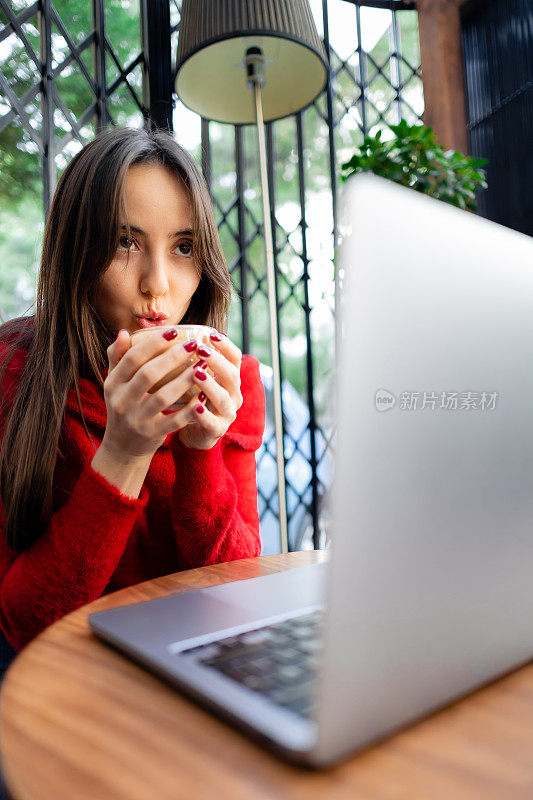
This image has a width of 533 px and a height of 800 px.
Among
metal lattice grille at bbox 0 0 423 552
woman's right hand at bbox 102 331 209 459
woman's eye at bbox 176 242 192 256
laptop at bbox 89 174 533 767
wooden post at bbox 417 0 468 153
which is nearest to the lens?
laptop at bbox 89 174 533 767

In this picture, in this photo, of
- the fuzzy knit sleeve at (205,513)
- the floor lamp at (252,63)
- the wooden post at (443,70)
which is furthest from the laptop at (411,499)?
the wooden post at (443,70)

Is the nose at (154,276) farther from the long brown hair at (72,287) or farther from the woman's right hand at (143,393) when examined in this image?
the woman's right hand at (143,393)

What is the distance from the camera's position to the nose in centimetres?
85

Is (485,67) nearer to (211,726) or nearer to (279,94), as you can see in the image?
(279,94)

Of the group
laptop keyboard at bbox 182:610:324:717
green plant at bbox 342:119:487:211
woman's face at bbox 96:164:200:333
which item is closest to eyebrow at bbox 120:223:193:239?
woman's face at bbox 96:164:200:333

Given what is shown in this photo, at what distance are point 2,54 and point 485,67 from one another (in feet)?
7.06

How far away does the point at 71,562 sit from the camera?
65cm

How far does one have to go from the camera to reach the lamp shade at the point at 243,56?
1.45m

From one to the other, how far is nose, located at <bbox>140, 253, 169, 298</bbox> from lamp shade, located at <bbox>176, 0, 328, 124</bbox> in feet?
2.99

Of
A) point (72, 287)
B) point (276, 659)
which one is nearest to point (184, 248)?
point (72, 287)

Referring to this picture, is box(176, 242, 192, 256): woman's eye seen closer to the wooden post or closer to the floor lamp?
the floor lamp

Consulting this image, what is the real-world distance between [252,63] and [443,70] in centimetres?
145

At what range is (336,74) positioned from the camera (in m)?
Result: 2.50

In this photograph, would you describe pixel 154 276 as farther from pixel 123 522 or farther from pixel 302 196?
pixel 302 196
